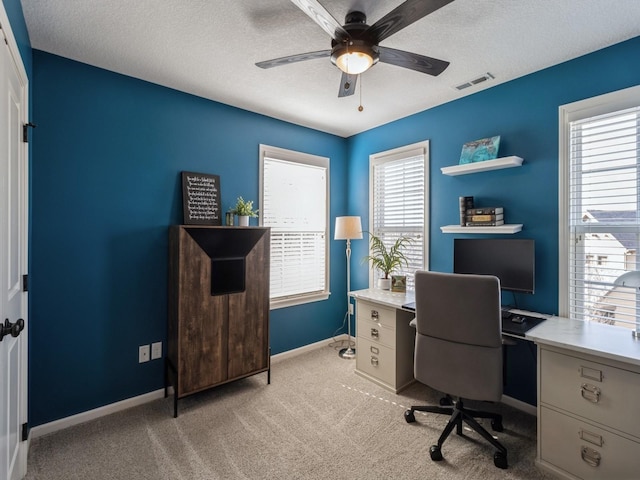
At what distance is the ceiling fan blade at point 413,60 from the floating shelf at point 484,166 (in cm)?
101

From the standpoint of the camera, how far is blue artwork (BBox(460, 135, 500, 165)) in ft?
8.41

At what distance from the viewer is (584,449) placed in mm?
1676

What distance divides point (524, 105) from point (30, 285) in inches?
151

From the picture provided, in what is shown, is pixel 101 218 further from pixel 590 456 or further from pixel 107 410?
pixel 590 456

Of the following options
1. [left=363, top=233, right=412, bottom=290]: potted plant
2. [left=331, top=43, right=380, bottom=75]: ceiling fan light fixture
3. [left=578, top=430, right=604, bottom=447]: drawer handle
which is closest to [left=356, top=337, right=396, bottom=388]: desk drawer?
[left=363, top=233, right=412, bottom=290]: potted plant

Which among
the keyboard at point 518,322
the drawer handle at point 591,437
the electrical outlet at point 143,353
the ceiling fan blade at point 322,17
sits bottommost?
the drawer handle at point 591,437

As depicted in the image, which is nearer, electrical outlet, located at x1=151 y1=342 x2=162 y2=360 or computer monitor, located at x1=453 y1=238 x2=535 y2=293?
computer monitor, located at x1=453 y1=238 x2=535 y2=293

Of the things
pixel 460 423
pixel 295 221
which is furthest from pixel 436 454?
pixel 295 221

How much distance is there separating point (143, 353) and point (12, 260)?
1.30 metres

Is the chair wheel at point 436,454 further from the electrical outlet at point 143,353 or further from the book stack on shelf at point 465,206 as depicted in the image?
the electrical outlet at point 143,353

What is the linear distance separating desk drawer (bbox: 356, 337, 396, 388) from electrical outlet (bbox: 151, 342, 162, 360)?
178 centimetres

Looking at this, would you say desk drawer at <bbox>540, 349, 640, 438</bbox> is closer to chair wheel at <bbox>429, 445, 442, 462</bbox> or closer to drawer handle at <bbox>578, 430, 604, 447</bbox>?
drawer handle at <bbox>578, 430, 604, 447</bbox>

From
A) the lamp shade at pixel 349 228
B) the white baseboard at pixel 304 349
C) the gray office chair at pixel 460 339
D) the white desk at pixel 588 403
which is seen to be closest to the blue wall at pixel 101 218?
the white baseboard at pixel 304 349

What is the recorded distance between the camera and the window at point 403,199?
10.6 ft
